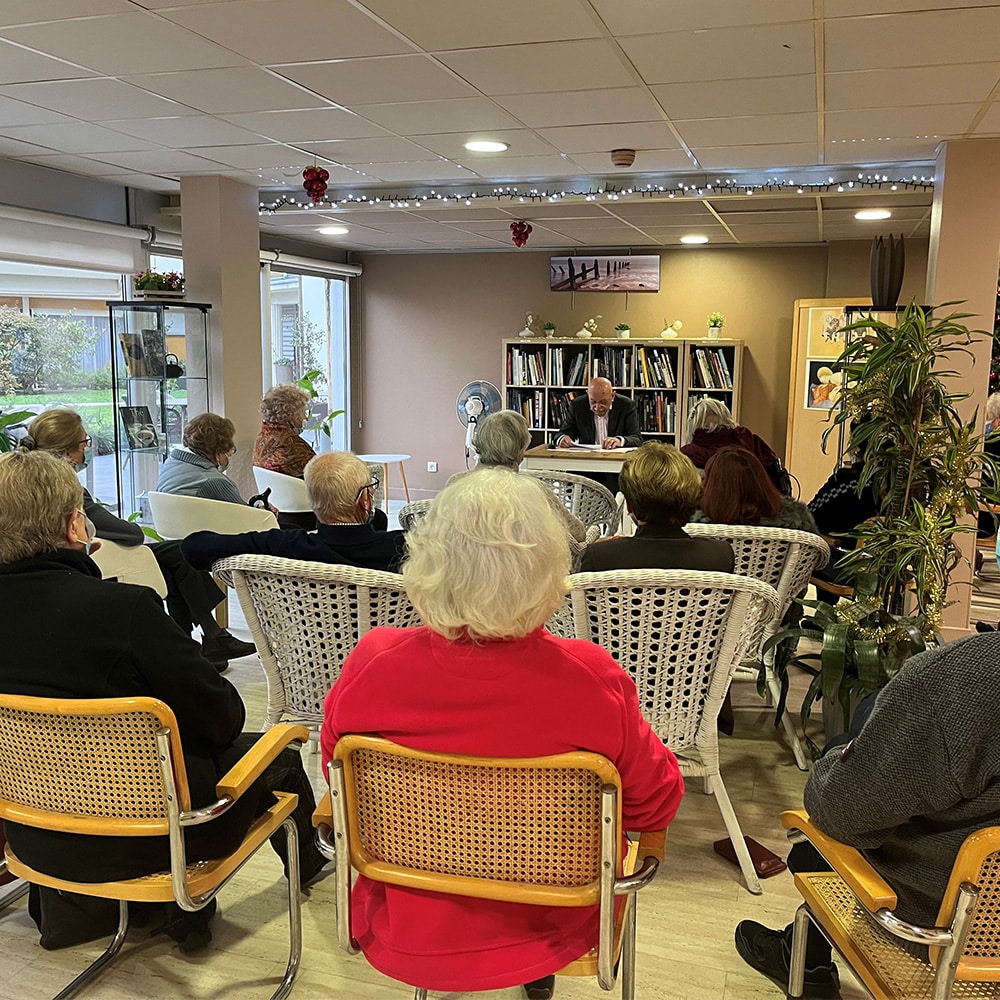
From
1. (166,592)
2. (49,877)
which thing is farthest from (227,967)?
(166,592)

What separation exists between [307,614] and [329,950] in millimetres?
821

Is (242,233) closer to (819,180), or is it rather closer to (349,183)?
(349,183)

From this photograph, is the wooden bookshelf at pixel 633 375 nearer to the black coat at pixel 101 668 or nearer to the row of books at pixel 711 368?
the row of books at pixel 711 368

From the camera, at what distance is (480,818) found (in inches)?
55.2

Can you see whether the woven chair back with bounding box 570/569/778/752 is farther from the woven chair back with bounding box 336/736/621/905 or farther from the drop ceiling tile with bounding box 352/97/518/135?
the drop ceiling tile with bounding box 352/97/518/135

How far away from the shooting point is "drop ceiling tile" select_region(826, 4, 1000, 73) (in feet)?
9.28

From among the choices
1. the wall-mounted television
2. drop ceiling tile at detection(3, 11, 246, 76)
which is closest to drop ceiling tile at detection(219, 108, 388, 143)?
drop ceiling tile at detection(3, 11, 246, 76)

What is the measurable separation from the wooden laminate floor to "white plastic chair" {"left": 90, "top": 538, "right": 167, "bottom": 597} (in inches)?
54.1

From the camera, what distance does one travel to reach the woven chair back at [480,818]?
4.52ft

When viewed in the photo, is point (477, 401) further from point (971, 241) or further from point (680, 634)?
point (680, 634)

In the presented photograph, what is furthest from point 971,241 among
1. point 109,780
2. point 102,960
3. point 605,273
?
point 605,273

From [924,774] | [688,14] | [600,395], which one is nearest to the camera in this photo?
[924,774]

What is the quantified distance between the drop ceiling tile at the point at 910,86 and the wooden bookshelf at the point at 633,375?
4407mm

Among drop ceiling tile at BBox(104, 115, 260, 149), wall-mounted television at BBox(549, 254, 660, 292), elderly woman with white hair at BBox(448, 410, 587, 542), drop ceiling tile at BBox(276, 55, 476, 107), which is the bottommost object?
elderly woman with white hair at BBox(448, 410, 587, 542)
